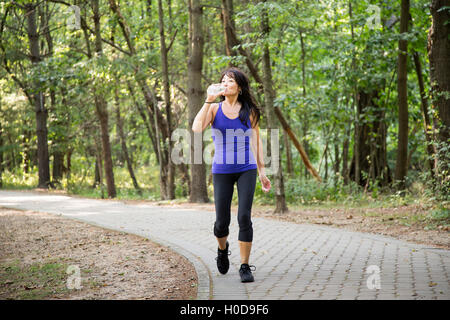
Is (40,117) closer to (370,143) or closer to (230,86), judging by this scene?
(370,143)

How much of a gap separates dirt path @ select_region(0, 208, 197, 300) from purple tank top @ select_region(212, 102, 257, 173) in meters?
1.39

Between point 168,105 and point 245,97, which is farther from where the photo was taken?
point 168,105

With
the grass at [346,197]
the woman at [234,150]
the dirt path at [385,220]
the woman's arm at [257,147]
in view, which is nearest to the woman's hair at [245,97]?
the woman at [234,150]

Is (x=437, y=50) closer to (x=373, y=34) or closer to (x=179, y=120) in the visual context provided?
(x=373, y=34)

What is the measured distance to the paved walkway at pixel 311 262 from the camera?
4.91 m

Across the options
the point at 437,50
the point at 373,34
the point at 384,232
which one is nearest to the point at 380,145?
the point at 373,34

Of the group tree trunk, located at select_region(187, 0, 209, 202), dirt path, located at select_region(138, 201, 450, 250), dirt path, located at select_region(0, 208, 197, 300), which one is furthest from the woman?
tree trunk, located at select_region(187, 0, 209, 202)

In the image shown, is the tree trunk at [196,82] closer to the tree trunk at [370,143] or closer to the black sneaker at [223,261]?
the tree trunk at [370,143]

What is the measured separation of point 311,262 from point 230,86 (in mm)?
2608

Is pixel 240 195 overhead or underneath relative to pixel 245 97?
underneath

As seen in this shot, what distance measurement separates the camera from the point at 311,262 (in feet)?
21.2

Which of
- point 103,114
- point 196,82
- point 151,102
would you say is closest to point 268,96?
point 196,82
